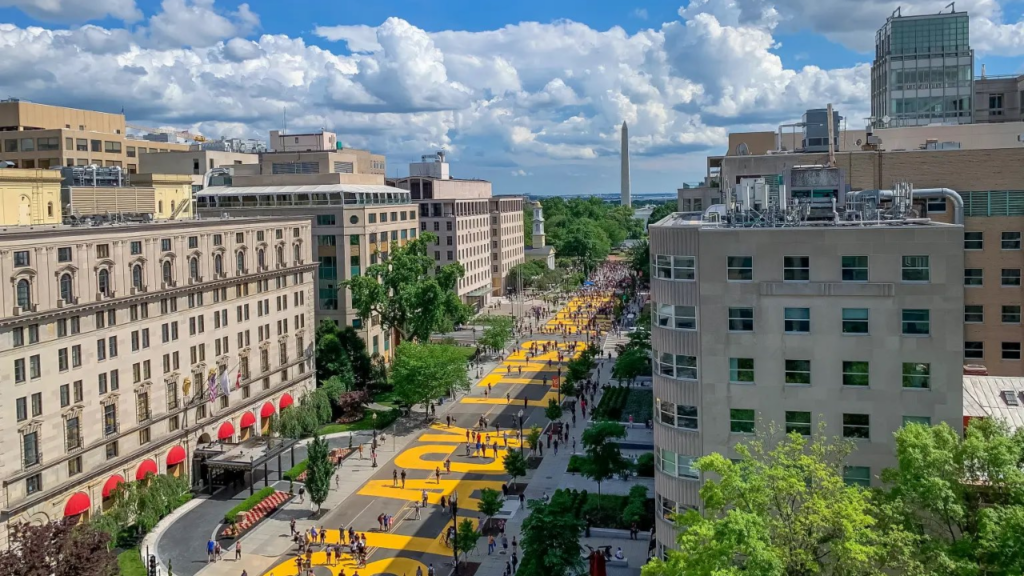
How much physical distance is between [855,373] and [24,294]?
145ft

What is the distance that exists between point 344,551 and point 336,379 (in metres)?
33.2

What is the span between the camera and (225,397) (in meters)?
68.1

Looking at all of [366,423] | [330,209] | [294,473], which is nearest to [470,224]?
[330,209]

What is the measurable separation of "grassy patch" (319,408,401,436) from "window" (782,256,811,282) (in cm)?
5027

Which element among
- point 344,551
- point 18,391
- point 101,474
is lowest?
point 344,551

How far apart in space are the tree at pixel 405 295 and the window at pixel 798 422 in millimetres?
54179

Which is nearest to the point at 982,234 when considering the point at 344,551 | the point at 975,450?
the point at 975,450

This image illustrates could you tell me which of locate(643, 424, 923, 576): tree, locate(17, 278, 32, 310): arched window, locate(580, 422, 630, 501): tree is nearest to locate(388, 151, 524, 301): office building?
locate(580, 422, 630, 501): tree

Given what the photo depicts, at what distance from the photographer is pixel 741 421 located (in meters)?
35.8

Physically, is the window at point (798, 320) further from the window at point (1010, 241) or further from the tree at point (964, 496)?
the window at point (1010, 241)

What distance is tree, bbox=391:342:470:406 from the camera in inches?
3017

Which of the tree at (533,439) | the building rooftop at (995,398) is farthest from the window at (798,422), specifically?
the tree at (533,439)

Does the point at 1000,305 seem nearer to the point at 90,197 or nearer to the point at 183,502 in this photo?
the point at 183,502

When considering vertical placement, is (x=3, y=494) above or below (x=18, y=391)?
below
